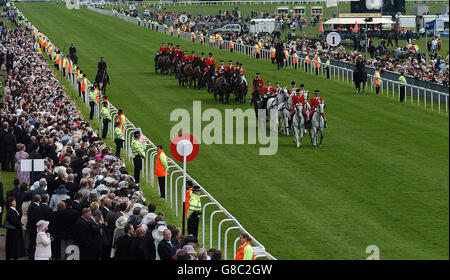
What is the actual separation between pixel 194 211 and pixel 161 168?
3747 millimetres

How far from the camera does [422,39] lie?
63531 millimetres

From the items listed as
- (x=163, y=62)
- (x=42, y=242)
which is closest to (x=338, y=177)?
(x=42, y=242)

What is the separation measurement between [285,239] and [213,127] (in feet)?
45.5

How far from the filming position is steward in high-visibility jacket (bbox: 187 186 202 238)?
16.0 metres

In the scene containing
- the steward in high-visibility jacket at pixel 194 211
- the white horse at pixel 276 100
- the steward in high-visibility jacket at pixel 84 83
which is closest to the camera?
the steward in high-visibility jacket at pixel 194 211

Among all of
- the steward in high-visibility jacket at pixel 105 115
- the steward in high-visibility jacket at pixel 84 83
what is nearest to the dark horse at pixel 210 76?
the steward in high-visibility jacket at pixel 84 83

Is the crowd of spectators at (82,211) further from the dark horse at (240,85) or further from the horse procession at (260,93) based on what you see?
the dark horse at (240,85)

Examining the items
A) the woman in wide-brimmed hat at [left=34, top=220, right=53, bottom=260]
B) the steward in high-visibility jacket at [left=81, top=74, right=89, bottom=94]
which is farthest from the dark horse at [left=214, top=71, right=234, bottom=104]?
the woman in wide-brimmed hat at [left=34, top=220, right=53, bottom=260]

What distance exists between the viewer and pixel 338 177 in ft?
71.2

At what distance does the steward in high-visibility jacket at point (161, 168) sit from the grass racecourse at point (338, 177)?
2.39ft

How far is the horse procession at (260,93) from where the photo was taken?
25156mm

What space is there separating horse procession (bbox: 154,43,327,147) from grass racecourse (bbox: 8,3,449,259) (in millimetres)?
549
